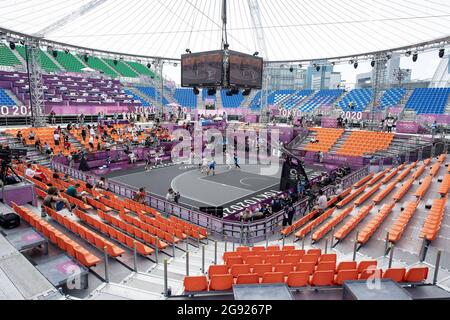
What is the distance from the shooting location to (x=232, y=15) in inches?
952

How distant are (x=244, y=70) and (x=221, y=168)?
11191 millimetres

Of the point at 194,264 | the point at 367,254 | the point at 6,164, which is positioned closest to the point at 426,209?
the point at 367,254

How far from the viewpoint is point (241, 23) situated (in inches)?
1002

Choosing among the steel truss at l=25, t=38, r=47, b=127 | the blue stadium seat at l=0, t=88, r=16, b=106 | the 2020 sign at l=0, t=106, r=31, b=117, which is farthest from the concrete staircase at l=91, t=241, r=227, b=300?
the blue stadium seat at l=0, t=88, r=16, b=106

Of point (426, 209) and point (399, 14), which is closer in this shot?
point (426, 209)

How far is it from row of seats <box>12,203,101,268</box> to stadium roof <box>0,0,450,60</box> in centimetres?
1440

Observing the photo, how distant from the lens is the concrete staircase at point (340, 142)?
31547 millimetres

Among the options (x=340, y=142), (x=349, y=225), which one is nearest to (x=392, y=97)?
(x=340, y=142)

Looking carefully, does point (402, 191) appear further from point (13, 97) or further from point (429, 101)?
point (13, 97)
